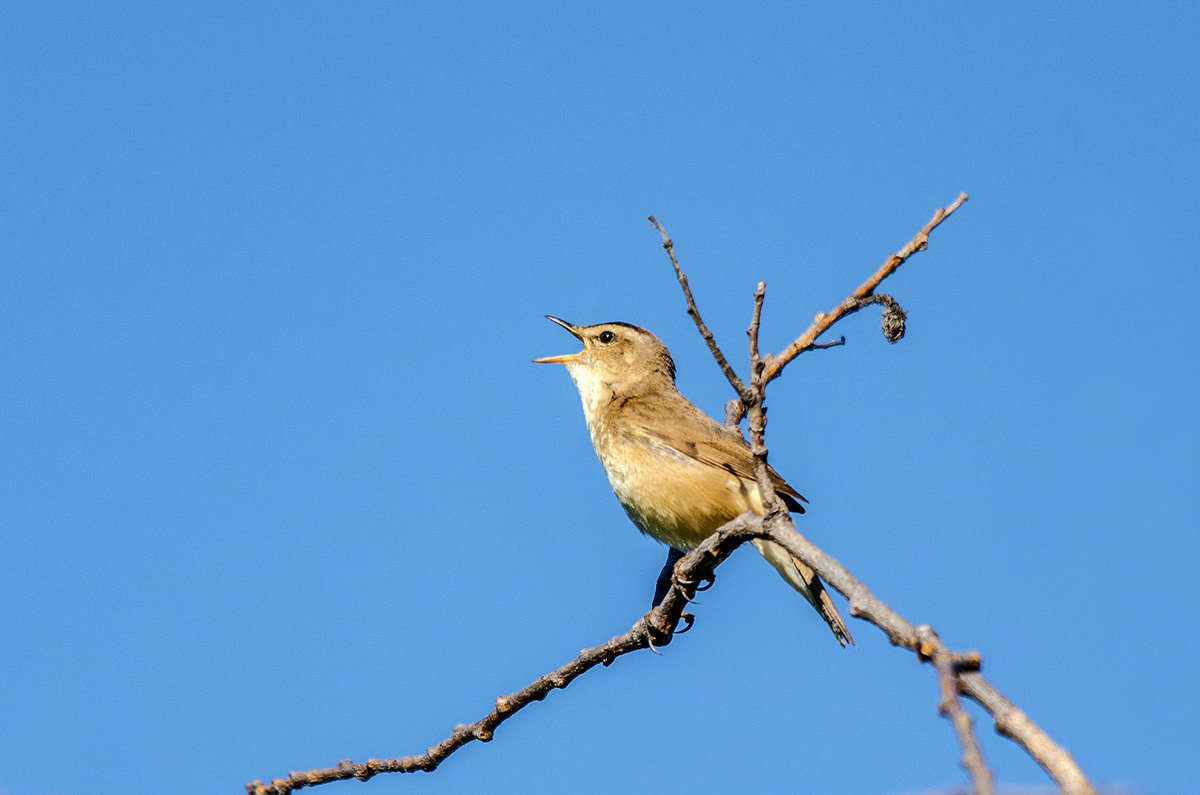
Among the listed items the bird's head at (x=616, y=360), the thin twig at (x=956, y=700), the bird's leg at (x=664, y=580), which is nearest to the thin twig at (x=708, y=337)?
the thin twig at (x=956, y=700)

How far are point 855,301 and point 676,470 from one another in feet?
9.58

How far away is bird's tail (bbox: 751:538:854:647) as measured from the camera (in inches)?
244

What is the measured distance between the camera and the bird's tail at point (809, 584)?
6.19 m

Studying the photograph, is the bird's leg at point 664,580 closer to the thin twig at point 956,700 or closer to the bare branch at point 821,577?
the bare branch at point 821,577

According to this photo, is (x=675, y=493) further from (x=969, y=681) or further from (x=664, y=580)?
(x=969, y=681)

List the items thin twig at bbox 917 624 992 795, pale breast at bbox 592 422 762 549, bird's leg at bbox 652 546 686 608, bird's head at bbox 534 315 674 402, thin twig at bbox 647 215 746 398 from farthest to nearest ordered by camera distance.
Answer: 1. bird's head at bbox 534 315 674 402
2. pale breast at bbox 592 422 762 549
3. bird's leg at bbox 652 546 686 608
4. thin twig at bbox 647 215 746 398
5. thin twig at bbox 917 624 992 795

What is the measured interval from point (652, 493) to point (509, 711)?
2552mm

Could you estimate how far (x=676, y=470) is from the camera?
6.74 m

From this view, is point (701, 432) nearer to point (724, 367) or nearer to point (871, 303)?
point (871, 303)

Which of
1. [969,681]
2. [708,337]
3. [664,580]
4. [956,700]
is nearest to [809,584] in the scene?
[664,580]

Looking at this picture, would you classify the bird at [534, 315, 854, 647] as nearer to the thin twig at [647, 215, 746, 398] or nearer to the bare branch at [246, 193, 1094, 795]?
the bare branch at [246, 193, 1094, 795]

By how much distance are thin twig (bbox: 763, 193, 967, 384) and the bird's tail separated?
7.25 feet

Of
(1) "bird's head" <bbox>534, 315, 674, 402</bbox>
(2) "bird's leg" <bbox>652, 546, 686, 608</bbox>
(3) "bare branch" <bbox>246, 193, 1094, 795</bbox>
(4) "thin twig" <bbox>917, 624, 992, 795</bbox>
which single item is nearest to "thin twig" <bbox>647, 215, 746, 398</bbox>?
(3) "bare branch" <bbox>246, 193, 1094, 795</bbox>

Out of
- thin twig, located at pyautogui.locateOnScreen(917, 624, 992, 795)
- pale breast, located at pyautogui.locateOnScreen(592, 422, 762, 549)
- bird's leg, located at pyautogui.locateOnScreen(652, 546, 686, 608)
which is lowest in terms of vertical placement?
thin twig, located at pyautogui.locateOnScreen(917, 624, 992, 795)
